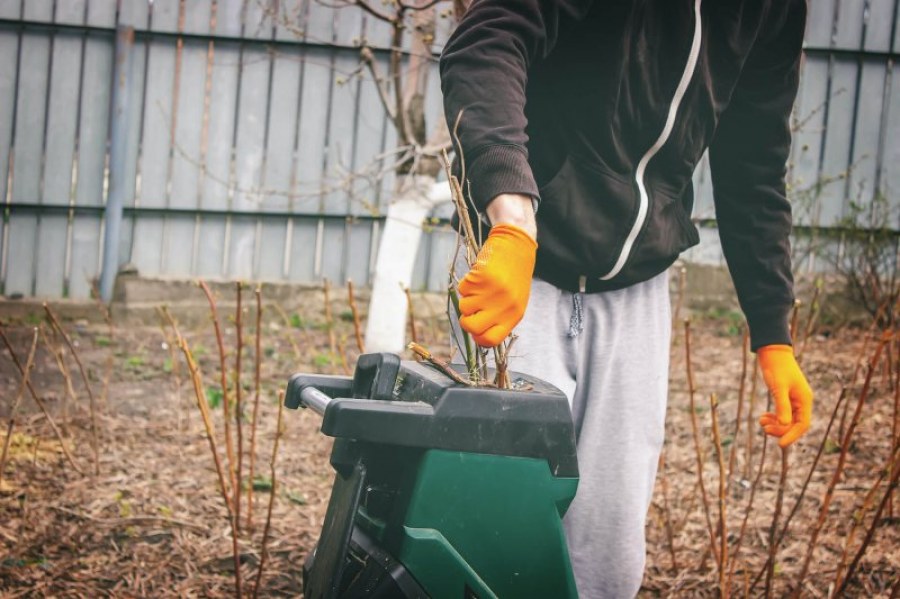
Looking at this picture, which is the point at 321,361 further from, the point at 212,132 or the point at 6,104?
the point at 6,104

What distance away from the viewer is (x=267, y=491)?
3.56 metres

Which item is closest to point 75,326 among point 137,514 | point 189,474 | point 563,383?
point 189,474

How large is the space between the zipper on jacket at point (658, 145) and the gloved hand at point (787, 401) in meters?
0.43

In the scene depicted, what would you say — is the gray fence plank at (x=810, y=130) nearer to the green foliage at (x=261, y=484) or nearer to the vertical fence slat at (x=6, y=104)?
the green foliage at (x=261, y=484)

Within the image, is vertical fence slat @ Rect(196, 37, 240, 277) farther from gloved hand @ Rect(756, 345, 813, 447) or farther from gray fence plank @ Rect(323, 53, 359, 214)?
gloved hand @ Rect(756, 345, 813, 447)

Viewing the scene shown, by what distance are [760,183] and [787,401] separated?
474 millimetres

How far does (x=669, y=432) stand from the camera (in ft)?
14.8

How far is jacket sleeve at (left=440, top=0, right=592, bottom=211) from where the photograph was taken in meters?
1.61

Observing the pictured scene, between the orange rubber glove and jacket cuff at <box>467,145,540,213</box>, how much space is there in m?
0.08

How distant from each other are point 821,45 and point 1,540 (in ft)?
19.8

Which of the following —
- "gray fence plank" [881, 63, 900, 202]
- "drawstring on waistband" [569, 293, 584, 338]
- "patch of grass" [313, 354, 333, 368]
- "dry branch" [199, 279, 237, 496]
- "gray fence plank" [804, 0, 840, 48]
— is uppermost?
"gray fence plank" [804, 0, 840, 48]

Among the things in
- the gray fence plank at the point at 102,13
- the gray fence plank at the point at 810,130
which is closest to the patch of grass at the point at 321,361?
the gray fence plank at the point at 102,13

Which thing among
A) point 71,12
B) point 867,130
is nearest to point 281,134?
point 71,12

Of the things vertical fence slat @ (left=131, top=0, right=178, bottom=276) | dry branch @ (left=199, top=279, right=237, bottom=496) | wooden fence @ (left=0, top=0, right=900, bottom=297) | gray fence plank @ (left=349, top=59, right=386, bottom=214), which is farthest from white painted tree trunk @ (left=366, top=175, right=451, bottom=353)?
dry branch @ (left=199, top=279, right=237, bottom=496)
